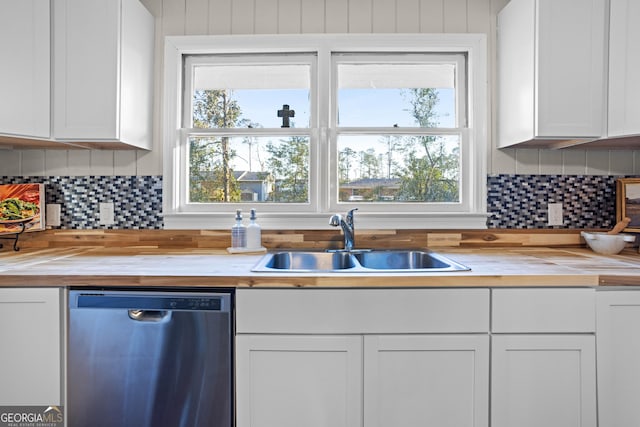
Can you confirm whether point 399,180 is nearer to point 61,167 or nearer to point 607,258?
point 607,258

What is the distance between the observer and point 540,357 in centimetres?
149

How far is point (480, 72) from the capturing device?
2.21m

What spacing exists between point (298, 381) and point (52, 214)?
1.71 metres

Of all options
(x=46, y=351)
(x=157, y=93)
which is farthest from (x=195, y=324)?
(x=157, y=93)

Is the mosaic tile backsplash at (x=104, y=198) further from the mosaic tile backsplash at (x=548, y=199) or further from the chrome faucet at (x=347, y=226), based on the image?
the mosaic tile backsplash at (x=548, y=199)

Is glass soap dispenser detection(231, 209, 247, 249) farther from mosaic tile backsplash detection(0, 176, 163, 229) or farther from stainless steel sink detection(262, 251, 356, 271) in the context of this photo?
mosaic tile backsplash detection(0, 176, 163, 229)

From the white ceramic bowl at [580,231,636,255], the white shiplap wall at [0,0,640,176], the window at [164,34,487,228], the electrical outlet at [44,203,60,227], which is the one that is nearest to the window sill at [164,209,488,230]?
the window at [164,34,487,228]

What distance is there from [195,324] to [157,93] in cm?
139

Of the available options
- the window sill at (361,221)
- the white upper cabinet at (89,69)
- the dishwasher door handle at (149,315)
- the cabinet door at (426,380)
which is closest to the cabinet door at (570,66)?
the window sill at (361,221)

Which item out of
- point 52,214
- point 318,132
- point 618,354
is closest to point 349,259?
point 318,132

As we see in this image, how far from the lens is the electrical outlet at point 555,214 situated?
2.21 metres

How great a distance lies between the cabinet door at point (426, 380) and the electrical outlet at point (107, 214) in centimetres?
Result: 159

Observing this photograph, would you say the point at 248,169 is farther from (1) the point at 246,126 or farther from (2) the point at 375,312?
(2) the point at 375,312

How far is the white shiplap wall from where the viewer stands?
2.21m
